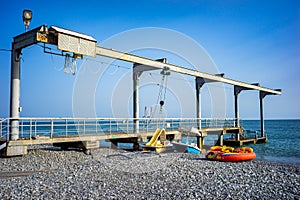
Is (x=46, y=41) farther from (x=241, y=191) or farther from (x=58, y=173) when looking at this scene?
(x=241, y=191)

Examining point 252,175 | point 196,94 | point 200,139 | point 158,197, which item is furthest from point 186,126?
point 158,197

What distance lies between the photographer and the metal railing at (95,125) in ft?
43.9

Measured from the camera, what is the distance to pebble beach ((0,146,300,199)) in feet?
24.0

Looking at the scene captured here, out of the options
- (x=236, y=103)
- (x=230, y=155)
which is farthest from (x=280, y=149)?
(x=230, y=155)

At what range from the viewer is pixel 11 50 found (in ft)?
45.5

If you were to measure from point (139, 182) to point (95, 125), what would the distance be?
8.79 metres

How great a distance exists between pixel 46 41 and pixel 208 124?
63.8 feet

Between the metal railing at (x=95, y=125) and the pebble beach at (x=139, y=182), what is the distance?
1.74m

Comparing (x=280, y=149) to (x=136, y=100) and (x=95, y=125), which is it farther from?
(x=95, y=125)

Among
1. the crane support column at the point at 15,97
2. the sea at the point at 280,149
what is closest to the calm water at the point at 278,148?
the sea at the point at 280,149

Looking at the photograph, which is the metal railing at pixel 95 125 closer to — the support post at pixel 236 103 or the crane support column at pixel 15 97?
the crane support column at pixel 15 97

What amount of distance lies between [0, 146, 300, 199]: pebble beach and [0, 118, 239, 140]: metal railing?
5.71 feet

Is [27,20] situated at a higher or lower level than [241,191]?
higher

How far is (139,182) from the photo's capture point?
8680 mm
